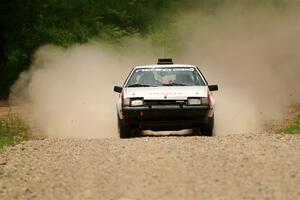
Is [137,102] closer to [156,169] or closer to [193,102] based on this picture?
[193,102]

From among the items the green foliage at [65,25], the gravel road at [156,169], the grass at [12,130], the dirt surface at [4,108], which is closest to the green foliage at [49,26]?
the green foliage at [65,25]

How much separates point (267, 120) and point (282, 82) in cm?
1172

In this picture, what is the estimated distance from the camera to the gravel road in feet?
28.8

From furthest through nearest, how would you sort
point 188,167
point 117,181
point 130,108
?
point 130,108, point 188,167, point 117,181

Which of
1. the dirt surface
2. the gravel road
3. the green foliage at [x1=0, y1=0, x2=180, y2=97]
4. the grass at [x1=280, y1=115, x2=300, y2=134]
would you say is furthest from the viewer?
the green foliage at [x1=0, y1=0, x2=180, y2=97]

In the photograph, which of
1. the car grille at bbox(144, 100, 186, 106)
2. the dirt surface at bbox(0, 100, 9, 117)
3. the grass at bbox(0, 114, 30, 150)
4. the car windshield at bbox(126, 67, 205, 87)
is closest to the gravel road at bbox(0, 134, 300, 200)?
the car grille at bbox(144, 100, 186, 106)

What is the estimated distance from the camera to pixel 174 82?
16500 mm

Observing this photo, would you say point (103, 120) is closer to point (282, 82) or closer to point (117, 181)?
point (117, 181)

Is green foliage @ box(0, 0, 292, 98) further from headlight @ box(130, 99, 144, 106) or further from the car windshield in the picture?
headlight @ box(130, 99, 144, 106)

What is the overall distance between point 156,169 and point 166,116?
503 cm

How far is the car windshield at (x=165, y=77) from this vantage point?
1647 centimetres

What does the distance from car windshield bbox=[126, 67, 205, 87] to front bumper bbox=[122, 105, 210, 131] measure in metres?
1.21

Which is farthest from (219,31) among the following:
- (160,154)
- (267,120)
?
(160,154)

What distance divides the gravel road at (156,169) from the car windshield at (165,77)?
2.57m
